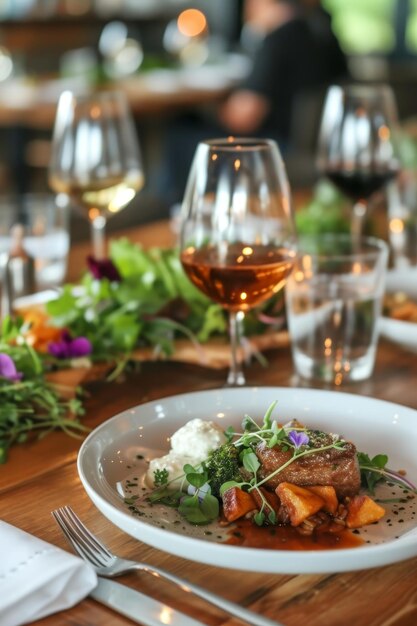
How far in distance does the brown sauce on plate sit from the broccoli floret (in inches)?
1.7

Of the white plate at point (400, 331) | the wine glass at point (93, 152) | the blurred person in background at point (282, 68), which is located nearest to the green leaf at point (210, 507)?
the white plate at point (400, 331)

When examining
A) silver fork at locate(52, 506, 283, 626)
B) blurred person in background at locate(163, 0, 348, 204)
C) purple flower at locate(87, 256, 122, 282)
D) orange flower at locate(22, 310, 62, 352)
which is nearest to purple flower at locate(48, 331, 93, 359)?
orange flower at locate(22, 310, 62, 352)

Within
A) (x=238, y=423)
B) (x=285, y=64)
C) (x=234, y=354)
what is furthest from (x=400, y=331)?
(x=285, y=64)

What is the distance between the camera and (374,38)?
8.82 m

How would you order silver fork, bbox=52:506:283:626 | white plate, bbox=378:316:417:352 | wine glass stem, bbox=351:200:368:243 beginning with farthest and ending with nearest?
wine glass stem, bbox=351:200:368:243, white plate, bbox=378:316:417:352, silver fork, bbox=52:506:283:626

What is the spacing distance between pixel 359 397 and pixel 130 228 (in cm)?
136

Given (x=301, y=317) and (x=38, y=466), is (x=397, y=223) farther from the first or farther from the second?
(x=38, y=466)

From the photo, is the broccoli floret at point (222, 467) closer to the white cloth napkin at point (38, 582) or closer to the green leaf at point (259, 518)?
the green leaf at point (259, 518)

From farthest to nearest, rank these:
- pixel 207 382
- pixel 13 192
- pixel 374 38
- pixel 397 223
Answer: pixel 374 38, pixel 13 192, pixel 397 223, pixel 207 382

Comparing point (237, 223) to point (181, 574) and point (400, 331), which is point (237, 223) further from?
point (181, 574)

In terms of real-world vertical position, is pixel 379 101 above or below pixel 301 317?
above

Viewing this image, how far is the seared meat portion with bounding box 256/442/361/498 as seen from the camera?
33.8 inches

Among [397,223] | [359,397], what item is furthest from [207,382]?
[397,223]

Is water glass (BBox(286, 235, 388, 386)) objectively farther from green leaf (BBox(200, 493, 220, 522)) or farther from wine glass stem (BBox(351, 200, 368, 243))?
wine glass stem (BBox(351, 200, 368, 243))
